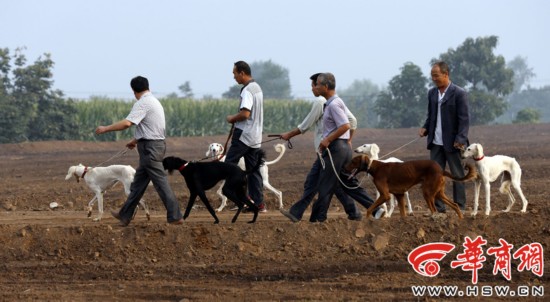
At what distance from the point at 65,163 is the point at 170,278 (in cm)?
2124

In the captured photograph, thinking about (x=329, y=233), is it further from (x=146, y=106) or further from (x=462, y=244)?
(x=146, y=106)

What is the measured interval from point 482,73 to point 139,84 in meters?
45.7

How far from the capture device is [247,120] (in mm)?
13188

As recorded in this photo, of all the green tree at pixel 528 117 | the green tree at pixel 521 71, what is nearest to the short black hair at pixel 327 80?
the green tree at pixel 528 117

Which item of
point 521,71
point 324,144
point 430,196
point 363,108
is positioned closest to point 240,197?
point 324,144

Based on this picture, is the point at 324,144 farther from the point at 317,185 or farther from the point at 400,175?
the point at 400,175

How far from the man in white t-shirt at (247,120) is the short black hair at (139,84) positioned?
4.13 ft

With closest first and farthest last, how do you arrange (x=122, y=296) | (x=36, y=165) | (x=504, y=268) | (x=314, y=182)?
(x=122, y=296) → (x=504, y=268) → (x=314, y=182) → (x=36, y=165)

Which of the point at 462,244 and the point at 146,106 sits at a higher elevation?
the point at 146,106

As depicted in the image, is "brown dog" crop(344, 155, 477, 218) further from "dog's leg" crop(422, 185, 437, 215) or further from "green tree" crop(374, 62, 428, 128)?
"green tree" crop(374, 62, 428, 128)

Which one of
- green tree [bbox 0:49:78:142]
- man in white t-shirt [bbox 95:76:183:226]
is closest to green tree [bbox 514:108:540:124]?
green tree [bbox 0:49:78:142]

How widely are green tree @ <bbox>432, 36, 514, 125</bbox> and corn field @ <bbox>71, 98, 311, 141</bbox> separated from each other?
9.14 m

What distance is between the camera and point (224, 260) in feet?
38.1

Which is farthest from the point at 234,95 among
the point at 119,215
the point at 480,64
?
the point at 119,215
